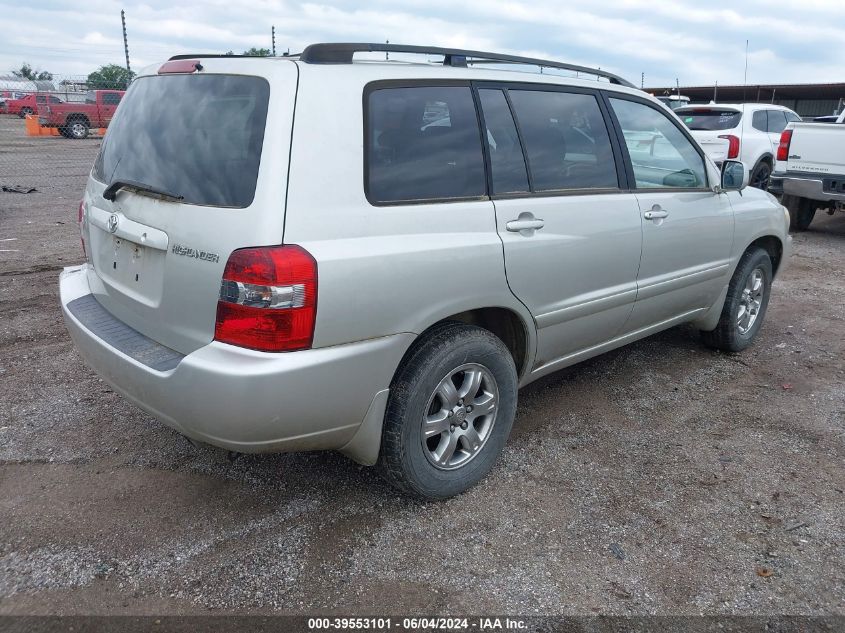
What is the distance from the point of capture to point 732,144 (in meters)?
11.4

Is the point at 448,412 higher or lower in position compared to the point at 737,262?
lower

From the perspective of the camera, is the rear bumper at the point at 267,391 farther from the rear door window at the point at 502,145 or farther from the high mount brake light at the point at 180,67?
the high mount brake light at the point at 180,67

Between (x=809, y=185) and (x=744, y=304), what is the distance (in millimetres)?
5126

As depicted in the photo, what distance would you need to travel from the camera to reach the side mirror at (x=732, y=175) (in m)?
4.31

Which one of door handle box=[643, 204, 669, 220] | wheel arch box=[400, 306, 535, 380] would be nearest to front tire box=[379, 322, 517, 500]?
wheel arch box=[400, 306, 535, 380]

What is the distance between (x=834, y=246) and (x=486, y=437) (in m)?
7.83

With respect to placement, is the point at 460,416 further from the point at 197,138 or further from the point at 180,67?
the point at 180,67

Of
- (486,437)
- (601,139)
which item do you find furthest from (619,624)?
(601,139)

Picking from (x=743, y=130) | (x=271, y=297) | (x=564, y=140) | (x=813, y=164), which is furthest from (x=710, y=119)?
(x=271, y=297)

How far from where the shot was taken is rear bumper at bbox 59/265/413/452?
2.34 metres

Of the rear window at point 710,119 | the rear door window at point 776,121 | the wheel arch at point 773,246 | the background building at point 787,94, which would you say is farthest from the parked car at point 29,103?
the wheel arch at point 773,246

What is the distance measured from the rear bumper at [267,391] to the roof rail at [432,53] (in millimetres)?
1068

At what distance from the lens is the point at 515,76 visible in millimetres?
3309

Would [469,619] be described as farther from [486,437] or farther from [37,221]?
[37,221]
